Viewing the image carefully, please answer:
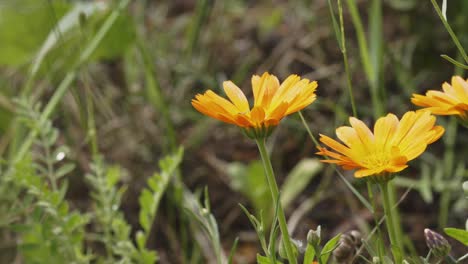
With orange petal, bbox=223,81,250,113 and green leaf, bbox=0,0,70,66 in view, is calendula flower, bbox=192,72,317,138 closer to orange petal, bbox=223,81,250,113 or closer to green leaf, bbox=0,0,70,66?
orange petal, bbox=223,81,250,113

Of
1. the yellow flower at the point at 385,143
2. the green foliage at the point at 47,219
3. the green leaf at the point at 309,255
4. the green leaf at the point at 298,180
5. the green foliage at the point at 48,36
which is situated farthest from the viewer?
the green foliage at the point at 48,36

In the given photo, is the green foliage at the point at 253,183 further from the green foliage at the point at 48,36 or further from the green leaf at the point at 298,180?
the green foliage at the point at 48,36

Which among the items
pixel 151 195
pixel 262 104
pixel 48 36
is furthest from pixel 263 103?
pixel 48 36

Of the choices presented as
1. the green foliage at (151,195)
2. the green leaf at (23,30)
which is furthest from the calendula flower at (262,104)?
the green leaf at (23,30)

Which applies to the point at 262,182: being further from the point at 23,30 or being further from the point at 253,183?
the point at 23,30

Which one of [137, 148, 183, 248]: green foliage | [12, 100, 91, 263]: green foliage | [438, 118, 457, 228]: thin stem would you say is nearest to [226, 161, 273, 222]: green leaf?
[438, 118, 457, 228]: thin stem

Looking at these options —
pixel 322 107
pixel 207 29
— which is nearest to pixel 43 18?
pixel 207 29

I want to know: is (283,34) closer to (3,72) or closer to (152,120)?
(152,120)
